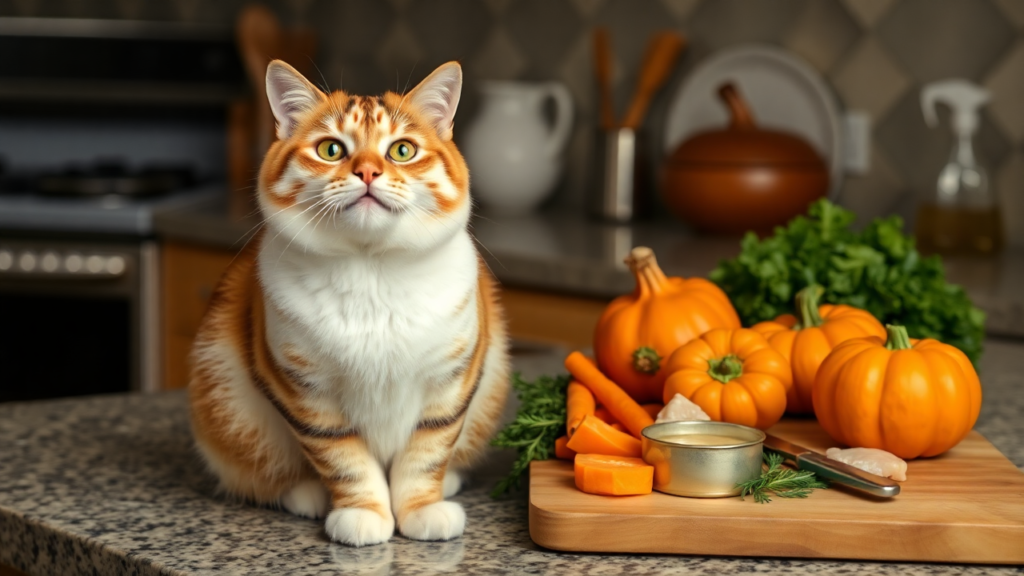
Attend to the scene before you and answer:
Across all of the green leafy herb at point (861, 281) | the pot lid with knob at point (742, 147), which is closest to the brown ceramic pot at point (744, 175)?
the pot lid with knob at point (742, 147)

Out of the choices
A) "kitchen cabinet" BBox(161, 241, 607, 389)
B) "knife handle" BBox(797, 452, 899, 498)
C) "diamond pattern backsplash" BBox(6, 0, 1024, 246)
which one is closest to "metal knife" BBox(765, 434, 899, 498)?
"knife handle" BBox(797, 452, 899, 498)

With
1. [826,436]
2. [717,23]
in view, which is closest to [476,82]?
[717,23]

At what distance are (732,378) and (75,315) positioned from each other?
7.08ft

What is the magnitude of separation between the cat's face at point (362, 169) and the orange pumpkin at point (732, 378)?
28 cm

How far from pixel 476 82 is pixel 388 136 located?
2353 millimetres

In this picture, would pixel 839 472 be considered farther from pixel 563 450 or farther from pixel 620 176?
pixel 620 176

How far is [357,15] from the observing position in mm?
3408

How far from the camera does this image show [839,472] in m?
0.89

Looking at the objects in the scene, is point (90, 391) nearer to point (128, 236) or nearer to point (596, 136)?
point (128, 236)

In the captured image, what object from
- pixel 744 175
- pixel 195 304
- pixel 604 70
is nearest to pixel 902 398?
pixel 744 175

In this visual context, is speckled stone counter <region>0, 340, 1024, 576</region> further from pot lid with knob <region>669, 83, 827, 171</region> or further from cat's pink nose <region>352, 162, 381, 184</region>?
pot lid with knob <region>669, 83, 827, 171</region>

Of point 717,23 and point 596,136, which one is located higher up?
point 717,23

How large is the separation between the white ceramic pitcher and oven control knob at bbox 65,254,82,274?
39.3 inches

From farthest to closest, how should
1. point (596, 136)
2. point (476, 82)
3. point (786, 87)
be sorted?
point (476, 82) < point (596, 136) < point (786, 87)
